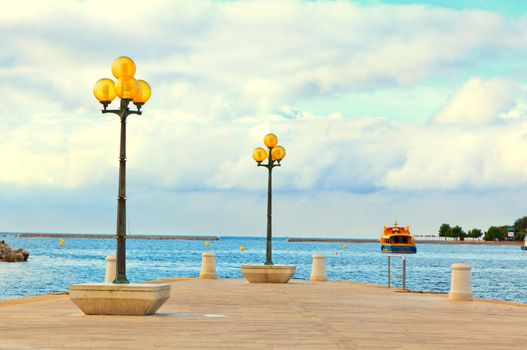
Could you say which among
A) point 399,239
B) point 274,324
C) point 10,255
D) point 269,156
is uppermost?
point 269,156

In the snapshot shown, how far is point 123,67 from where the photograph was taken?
19688 millimetres

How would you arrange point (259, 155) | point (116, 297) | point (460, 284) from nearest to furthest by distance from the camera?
point (116, 297), point (460, 284), point (259, 155)

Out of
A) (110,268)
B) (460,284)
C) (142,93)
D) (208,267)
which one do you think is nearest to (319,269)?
(208,267)

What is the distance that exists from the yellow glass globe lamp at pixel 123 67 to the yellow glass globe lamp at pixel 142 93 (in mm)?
339

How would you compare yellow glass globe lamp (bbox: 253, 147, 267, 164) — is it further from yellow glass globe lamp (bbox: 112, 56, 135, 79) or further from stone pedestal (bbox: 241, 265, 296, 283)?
yellow glass globe lamp (bbox: 112, 56, 135, 79)

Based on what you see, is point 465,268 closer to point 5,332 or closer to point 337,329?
point 337,329

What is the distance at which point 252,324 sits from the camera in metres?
17.5

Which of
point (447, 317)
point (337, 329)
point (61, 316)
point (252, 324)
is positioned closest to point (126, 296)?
point (61, 316)

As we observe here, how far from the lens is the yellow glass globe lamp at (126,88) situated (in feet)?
64.6

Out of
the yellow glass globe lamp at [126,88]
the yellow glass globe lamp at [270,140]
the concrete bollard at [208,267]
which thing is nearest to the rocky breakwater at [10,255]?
the concrete bollard at [208,267]

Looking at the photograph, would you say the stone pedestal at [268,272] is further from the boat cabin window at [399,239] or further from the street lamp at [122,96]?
the boat cabin window at [399,239]

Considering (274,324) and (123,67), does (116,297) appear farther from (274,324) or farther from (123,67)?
(123,67)

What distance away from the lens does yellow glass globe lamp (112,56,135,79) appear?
19681 mm

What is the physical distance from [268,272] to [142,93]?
624 inches
